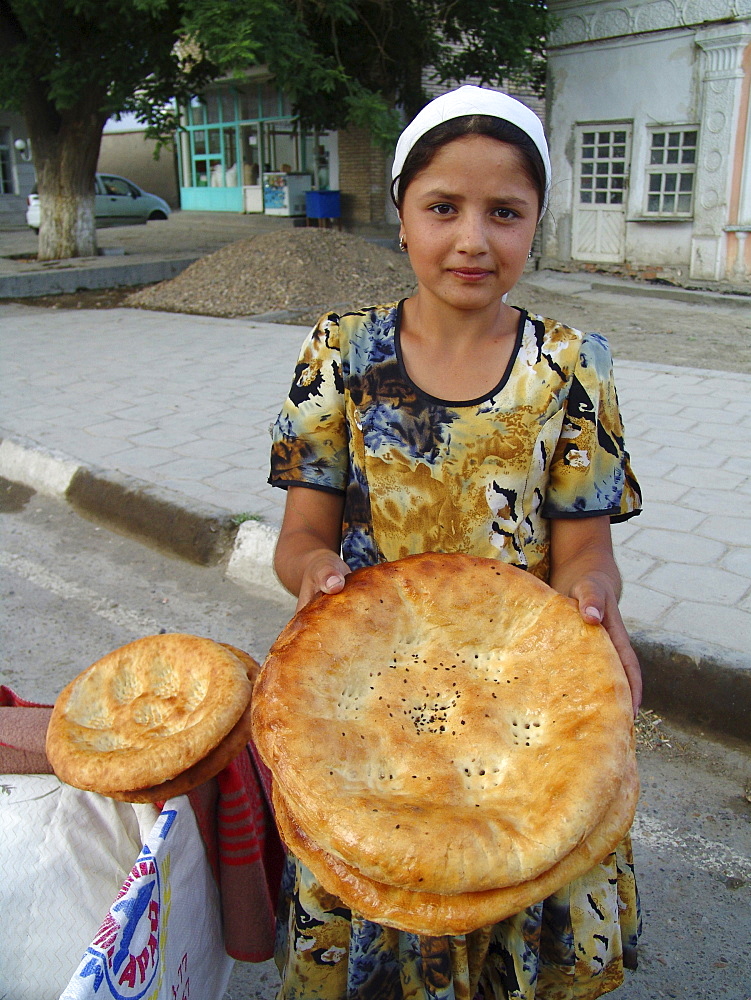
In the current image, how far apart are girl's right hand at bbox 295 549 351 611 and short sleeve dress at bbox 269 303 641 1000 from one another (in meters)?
0.15

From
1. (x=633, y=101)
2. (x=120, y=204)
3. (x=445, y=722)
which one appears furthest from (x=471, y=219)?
(x=120, y=204)

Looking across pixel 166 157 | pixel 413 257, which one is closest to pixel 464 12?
pixel 413 257

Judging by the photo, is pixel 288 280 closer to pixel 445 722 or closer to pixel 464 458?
pixel 464 458

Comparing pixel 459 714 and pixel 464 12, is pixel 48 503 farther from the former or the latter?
pixel 464 12

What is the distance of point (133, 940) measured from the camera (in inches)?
51.5

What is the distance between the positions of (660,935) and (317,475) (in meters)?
1.53

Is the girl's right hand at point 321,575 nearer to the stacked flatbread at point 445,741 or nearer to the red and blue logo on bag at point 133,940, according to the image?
the stacked flatbread at point 445,741

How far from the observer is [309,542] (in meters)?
1.70

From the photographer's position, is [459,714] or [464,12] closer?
[459,714]

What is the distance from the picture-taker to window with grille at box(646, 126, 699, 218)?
13562mm

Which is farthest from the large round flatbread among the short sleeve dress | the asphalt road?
the asphalt road

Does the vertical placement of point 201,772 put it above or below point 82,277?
below

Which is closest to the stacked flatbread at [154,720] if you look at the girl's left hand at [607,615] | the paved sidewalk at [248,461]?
the girl's left hand at [607,615]

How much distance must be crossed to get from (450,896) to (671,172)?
14.7m
